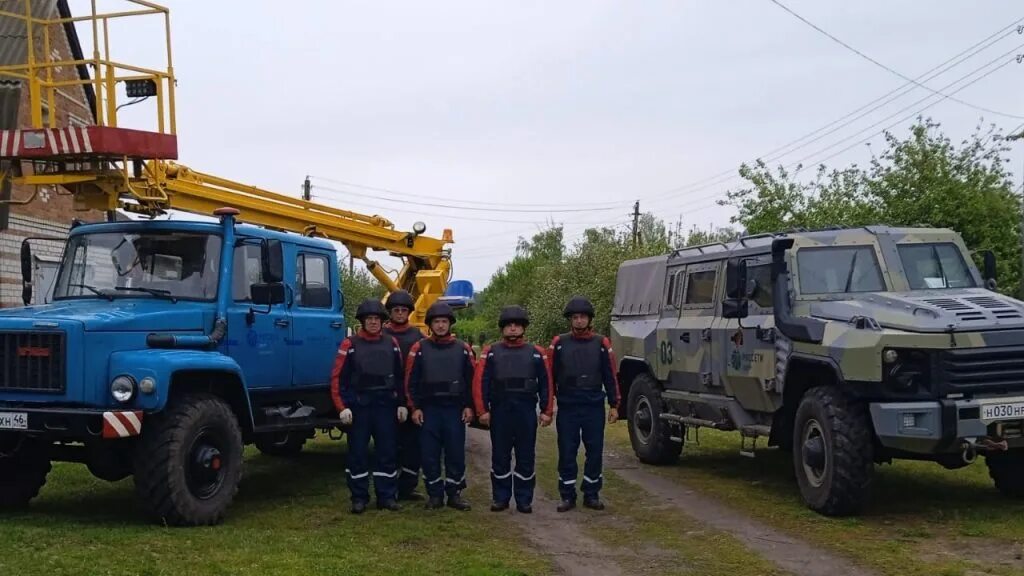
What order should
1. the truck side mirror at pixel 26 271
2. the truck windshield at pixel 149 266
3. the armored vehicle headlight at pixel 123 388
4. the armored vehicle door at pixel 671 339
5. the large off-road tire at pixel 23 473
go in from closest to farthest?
the armored vehicle headlight at pixel 123 388 → the large off-road tire at pixel 23 473 → the truck windshield at pixel 149 266 → the truck side mirror at pixel 26 271 → the armored vehicle door at pixel 671 339

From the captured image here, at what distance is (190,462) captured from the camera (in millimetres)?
7855

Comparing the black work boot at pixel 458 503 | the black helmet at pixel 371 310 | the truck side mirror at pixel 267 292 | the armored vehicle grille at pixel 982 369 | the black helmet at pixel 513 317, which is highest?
the truck side mirror at pixel 267 292

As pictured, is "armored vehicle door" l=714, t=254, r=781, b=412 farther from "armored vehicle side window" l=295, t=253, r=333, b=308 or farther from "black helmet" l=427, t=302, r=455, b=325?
"armored vehicle side window" l=295, t=253, r=333, b=308

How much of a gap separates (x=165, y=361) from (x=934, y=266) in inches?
258

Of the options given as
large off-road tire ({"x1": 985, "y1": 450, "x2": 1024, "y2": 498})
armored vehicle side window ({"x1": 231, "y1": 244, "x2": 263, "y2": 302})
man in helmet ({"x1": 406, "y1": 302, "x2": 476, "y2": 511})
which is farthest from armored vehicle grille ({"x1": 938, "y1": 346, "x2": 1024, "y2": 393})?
armored vehicle side window ({"x1": 231, "y1": 244, "x2": 263, "y2": 302})

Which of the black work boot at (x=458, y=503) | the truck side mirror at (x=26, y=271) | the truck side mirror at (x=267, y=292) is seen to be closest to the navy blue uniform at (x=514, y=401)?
the black work boot at (x=458, y=503)

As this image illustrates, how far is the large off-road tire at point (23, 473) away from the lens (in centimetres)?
834

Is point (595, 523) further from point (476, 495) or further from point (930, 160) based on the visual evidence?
point (930, 160)

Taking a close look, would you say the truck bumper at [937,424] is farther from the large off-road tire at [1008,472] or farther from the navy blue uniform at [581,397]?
the navy blue uniform at [581,397]

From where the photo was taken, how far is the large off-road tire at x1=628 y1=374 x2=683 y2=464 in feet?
38.4

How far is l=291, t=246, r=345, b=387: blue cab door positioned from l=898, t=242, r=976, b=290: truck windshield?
212 inches

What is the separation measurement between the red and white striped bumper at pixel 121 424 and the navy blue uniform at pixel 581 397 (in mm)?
3473

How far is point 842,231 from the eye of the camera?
9609 millimetres

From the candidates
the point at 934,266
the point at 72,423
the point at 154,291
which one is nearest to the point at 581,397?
the point at 934,266
